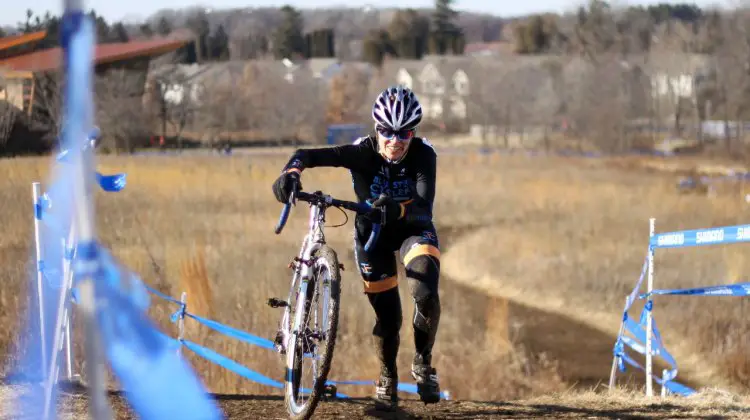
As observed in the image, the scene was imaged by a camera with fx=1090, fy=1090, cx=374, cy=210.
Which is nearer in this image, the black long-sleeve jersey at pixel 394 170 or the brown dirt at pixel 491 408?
the black long-sleeve jersey at pixel 394 170

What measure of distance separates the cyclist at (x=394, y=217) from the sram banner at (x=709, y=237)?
244 cm

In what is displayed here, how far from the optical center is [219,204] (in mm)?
24984

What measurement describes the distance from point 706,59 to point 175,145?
4167cm

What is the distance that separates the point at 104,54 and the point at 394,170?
15.6 m

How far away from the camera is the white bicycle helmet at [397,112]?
6.28 meters

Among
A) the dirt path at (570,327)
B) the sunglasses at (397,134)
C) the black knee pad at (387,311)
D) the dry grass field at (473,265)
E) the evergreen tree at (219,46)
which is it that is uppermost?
the evergreen tree at (219,46)

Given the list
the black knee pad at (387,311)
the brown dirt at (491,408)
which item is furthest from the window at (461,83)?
the black knee pad at (387,311)

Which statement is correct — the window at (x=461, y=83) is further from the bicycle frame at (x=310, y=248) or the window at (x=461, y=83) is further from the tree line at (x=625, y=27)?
the bicycle frame at (x=310, y=248)

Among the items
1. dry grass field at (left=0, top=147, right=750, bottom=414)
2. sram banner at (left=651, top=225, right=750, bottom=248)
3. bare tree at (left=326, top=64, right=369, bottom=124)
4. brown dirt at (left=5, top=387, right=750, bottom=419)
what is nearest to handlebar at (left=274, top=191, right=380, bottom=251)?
brown dirt at (left=5, top=387, right=750, bottom=419)

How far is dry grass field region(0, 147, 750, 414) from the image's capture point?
14.2 m

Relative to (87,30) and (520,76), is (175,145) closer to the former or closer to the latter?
(87,30)

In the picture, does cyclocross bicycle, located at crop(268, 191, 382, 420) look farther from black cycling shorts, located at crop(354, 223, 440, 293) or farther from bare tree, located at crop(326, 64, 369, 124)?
bare tree, located at crop(326, 64, 369, 124)

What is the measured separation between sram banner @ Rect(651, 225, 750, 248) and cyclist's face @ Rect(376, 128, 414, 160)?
2631 mm

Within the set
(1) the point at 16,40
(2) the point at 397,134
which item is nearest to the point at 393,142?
(2) the point at 397,134
